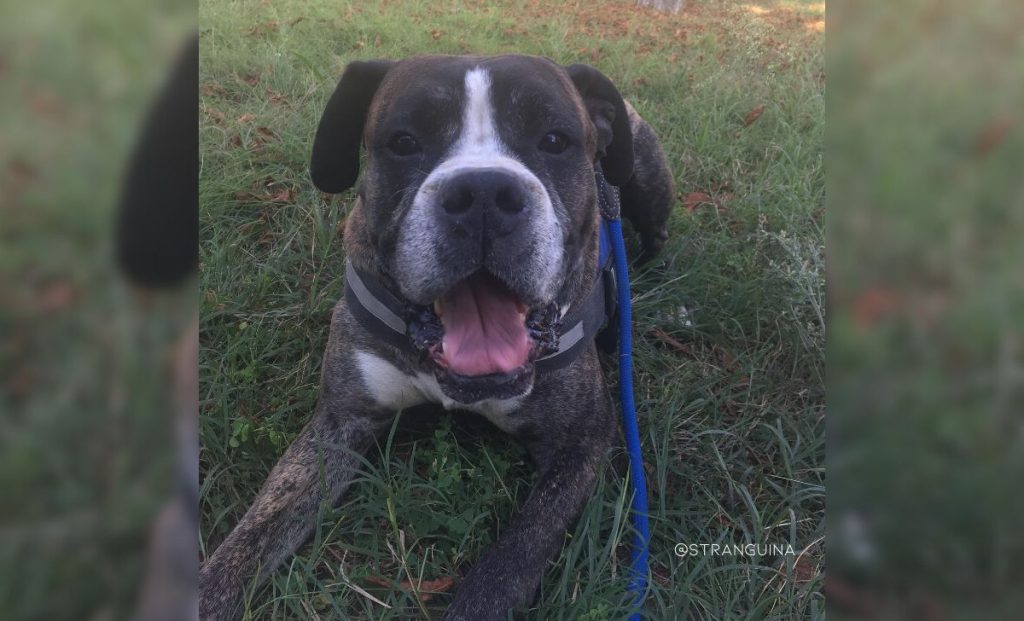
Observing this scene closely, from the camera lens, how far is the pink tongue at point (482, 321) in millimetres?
1931

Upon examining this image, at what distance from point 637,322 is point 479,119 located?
121 centimetres

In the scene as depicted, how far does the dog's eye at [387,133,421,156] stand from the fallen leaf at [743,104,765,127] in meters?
1.83

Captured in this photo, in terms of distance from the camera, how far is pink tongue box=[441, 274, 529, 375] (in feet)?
6.33

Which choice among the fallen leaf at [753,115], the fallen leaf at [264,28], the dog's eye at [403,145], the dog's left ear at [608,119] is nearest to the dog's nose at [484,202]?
the dog's eye at [403,145]

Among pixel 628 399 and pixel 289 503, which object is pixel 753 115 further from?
pixel 289 503

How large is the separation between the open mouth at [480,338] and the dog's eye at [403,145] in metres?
0.45

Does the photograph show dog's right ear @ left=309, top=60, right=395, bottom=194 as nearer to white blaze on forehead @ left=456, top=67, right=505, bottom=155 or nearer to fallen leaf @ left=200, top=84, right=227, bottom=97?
white blaze on forehead @ left=456, top=67, right=505, bottom=155
